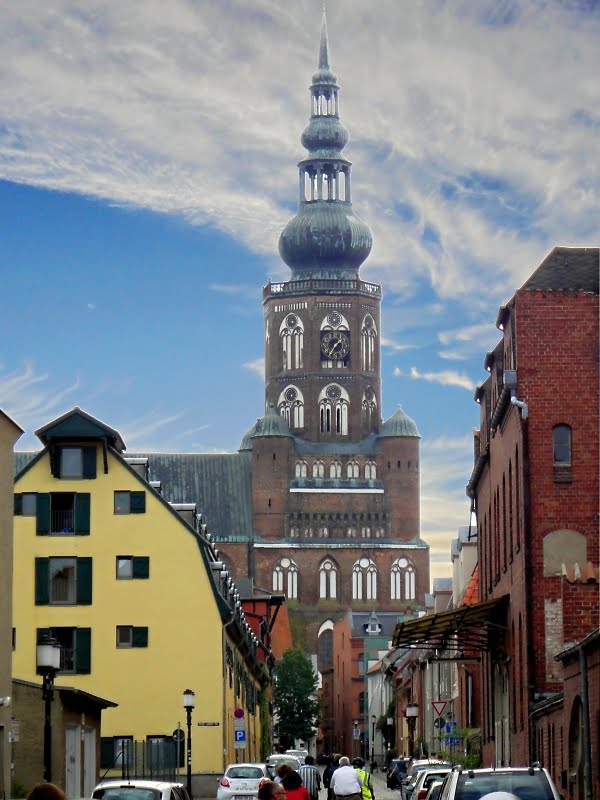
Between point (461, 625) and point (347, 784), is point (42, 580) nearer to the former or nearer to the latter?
point (461, 625)

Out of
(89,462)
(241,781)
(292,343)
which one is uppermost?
(292,343)

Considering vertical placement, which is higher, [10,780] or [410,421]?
[410,421]

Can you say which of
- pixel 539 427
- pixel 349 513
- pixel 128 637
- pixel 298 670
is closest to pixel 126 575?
pixel 128 637

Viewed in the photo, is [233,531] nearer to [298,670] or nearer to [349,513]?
[349,513]

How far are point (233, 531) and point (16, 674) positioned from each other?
351ft

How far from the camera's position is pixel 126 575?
186 feet

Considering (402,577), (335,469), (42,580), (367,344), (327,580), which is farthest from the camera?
(367,344)

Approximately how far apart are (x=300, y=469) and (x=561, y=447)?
12307cm

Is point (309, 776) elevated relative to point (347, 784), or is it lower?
lower

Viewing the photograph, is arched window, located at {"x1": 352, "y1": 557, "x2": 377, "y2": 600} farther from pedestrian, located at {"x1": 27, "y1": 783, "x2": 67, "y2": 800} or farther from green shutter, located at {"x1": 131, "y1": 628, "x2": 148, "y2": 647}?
pedestrian, located at {"x1": 27, "y1": 783, "x2": 67, "y2": 800}

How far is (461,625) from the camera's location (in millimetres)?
45094

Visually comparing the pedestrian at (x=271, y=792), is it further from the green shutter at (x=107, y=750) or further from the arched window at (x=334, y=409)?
the arched window at (x=334, y=409)

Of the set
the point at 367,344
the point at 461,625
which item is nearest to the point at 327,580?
the point at 367,344

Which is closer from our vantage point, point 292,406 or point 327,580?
point 327,580
